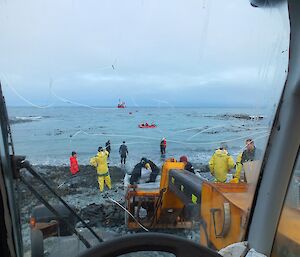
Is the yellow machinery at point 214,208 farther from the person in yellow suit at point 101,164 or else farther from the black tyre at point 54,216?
the black tyre at point 54,216

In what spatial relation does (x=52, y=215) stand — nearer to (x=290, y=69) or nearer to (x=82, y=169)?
(x=82, y=169)

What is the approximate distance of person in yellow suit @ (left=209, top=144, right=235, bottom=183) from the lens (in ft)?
7.23

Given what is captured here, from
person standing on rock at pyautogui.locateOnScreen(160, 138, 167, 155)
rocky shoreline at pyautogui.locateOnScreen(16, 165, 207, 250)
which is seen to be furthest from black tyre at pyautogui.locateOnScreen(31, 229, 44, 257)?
person standing on rock at pyautogui.locateOnScreen(160, 138, 167, 155)

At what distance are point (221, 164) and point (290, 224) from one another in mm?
840

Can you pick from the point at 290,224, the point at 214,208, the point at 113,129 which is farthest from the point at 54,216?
the point at 290,224

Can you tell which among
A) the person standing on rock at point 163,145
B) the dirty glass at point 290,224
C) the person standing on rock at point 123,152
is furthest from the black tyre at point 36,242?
the dirty glass at point 290,224

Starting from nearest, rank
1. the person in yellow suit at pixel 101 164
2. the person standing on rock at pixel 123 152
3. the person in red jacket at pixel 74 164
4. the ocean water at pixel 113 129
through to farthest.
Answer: the ocean water at pixel 113 129 < the person in red jacket at pixel 74 164 < the person in yellow suit at pixel 101 164 < the person standing on rock at pixel 123 152

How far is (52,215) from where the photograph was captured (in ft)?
5.32

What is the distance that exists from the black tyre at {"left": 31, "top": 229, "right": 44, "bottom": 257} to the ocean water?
1.08 feet

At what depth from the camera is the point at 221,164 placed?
243cm

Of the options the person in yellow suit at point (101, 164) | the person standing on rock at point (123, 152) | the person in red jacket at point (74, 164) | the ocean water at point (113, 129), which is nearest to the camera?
the ocean water at point (113, 129)

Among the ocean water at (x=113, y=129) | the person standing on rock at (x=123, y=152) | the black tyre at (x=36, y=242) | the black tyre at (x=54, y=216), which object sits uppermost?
the ocean water at (x=113, y=129)

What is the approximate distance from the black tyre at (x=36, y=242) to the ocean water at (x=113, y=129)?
13.0 inches

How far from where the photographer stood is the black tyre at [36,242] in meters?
1.60
